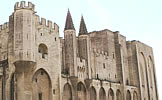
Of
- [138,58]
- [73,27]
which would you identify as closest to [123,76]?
[138,58]

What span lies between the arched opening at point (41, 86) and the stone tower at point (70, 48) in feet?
17.2

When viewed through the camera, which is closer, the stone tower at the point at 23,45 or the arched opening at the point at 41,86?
the stone tower at the point at 23,45

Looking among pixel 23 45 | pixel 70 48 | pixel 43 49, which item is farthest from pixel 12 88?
pixel 70 48

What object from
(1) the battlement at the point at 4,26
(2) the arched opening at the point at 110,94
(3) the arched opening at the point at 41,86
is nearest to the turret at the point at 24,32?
(3) the arched opening at the point at 41,86

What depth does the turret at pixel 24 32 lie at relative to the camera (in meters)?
31.6

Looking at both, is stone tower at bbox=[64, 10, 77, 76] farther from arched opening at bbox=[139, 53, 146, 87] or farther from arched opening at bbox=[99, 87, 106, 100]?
arched opening at bbox=[139, 53, 146, 87]

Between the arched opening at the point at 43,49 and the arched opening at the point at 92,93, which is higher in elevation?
the arched opening at the point at 43,49

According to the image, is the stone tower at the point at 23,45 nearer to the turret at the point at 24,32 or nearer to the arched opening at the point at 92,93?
the turret at the point at 24,32

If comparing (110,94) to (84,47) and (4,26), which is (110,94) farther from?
(4,26)

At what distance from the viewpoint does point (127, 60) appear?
2302 inches

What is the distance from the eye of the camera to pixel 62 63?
4059cm

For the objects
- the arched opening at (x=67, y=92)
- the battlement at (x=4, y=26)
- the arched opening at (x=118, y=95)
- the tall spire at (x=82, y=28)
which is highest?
the tall spire at (x=82, y=28)

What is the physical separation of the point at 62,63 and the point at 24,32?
10160mm

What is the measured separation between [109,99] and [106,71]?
17.2 ft
